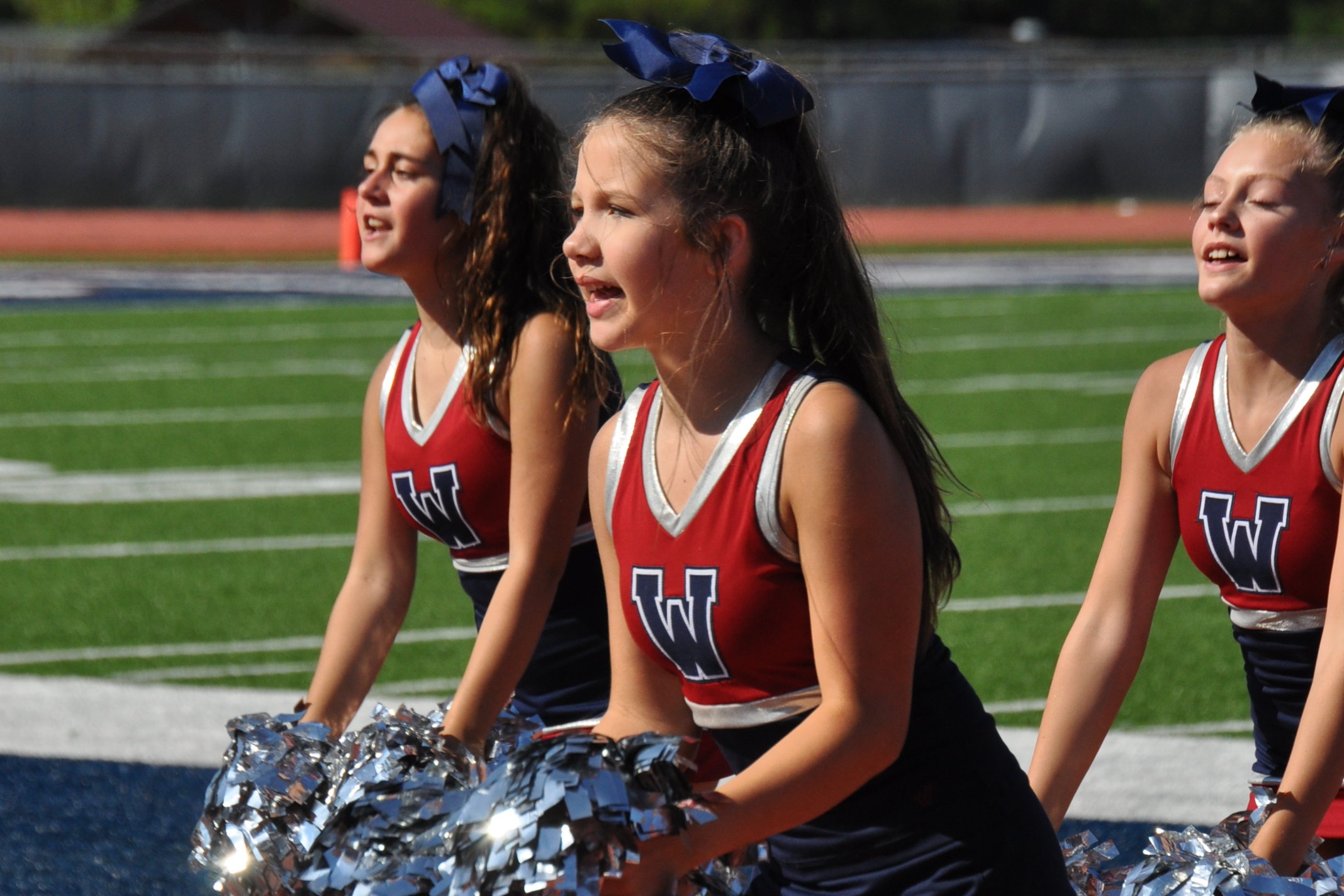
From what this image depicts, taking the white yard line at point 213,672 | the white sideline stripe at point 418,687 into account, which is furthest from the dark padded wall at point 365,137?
the white sideline stripe at point 418,687

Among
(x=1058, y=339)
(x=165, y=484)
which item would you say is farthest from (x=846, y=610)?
(x=1058, y=339)

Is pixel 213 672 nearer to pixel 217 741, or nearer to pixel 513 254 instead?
pixel 217 741

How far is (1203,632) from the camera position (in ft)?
18.0

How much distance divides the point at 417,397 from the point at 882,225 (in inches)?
824

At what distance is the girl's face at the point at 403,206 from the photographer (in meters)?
2.90

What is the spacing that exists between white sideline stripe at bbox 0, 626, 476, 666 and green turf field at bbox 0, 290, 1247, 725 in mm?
29

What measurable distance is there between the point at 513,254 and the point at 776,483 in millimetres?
1130

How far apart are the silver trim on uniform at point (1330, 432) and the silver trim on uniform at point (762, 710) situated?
0.90 m

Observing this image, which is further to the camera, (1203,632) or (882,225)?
(882,225)

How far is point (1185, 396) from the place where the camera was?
2557 mm

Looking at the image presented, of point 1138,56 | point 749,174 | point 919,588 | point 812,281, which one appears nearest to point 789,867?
point 919,588

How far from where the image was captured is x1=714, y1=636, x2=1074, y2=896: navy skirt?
199 cm

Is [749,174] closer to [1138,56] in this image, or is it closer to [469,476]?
[469,476]

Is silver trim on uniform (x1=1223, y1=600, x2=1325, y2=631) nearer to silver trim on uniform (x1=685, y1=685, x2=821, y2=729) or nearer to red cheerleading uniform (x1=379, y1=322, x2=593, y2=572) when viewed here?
silver trim on uniform (x1=685, y1=685, x2=821, y2=729)
